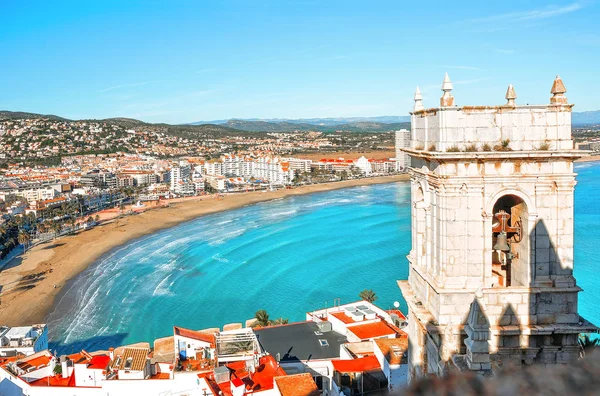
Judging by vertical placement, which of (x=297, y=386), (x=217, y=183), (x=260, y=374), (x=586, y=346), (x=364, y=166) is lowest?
(x=217, y=183)

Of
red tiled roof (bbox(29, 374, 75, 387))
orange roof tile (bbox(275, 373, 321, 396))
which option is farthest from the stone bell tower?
red tiled roof (bbox(29, 374, 75, 387))

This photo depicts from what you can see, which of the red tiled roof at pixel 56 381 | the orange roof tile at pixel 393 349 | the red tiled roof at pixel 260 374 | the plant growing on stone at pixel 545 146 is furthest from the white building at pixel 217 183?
the plant growing on stone at pixel 545 146

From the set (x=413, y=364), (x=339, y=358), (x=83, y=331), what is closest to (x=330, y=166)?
(x=83, y=331)

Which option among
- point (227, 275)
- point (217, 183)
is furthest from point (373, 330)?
point (217, 183)

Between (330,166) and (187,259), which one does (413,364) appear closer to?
(187,259)

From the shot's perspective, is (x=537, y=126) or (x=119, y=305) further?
(x=119, y=305)

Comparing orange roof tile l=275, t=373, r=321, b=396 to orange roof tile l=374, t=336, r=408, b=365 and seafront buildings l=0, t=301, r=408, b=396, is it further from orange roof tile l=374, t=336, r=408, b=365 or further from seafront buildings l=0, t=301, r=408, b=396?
orange roof tile l=374, t=336, r=408, b=365

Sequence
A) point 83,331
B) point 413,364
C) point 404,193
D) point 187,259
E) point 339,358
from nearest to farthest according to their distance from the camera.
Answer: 1. point 413,364
2. point 339,358
3. point 83,331
4. point 187,259
5. point 404,193

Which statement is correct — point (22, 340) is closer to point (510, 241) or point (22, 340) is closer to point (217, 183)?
point (510, 241)
